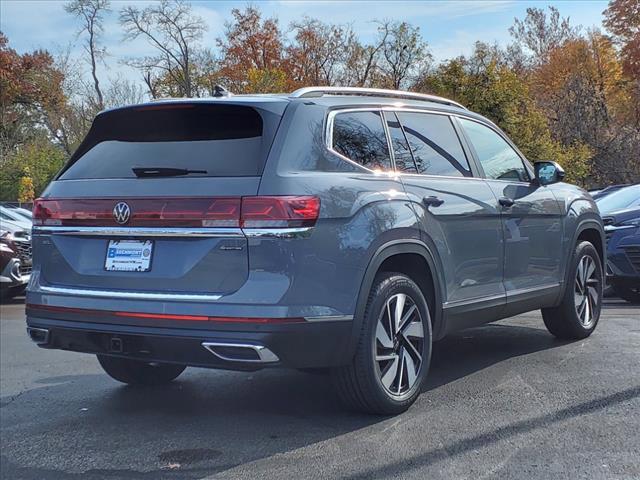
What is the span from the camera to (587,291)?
261 inches

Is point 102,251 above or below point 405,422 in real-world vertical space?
above

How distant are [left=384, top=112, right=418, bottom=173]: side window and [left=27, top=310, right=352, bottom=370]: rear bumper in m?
1.23

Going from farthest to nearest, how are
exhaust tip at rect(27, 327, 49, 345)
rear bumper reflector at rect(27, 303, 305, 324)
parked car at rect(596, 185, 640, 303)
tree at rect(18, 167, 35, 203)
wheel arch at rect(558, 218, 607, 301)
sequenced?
tree at rect(18, 167, 35, 203), parked car at rect(596, 185, 640, 303), wheel arch at rect(558, 218, 607, 301), exhaust tip at rect(27, 327, 49, 345), rear bumper reflector at rect(27, 303, 305, 324)

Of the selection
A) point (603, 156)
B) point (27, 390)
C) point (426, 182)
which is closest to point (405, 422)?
point (426, 182)

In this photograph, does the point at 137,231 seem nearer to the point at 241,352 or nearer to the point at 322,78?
the point at 241,352

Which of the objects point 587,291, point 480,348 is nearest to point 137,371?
point 480,348

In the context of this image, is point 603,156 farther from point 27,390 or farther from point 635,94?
point 27,390

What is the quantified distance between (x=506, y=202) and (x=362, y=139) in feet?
4.74

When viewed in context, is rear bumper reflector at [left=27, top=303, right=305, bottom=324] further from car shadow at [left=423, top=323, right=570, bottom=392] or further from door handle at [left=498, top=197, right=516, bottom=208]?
door handle at [left=498, top=197, right=516, bottom=208]

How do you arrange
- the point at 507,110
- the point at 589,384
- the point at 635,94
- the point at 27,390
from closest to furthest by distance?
the point at 589,384 → the point at 27,390 → the point at 507,110 → the point at 635,94

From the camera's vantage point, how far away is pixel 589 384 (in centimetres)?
508

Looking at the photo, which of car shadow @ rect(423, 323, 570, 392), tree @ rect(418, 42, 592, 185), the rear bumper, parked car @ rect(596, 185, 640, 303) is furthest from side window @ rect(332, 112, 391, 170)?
tree @ rect(418, 42, 592, 185)

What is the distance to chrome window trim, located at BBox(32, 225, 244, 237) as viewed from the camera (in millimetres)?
3802

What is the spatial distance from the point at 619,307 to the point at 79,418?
6741mm
